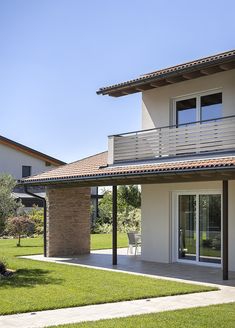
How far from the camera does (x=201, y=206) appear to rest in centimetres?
→ 1723

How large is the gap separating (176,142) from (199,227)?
304 cm

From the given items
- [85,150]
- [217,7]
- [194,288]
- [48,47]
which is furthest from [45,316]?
[85,150]

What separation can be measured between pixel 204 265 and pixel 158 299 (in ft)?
20.8

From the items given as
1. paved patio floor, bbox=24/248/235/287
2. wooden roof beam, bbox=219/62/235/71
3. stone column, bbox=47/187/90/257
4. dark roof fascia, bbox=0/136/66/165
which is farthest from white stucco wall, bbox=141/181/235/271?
dark roof fascia, bbox=0/136/66/165

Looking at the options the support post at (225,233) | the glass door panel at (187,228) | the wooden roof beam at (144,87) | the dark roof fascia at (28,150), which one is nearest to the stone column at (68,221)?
the wooden roof beam at (144,87)

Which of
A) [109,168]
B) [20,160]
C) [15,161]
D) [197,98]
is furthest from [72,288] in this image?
[20,160]

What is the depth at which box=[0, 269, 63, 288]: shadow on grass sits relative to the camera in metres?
12.6

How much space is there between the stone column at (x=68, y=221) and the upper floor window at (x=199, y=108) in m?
5.77

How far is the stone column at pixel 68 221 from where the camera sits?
20.7 meters

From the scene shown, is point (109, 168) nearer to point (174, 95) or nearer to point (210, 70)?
point (174, 95)

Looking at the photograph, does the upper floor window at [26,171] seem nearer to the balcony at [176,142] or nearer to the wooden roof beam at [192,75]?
the balcony at [176,142]

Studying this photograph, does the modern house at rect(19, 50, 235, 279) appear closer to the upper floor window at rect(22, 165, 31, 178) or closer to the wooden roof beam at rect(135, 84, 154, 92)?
the wooden roof beam at rect(135, 84, 154, 92)

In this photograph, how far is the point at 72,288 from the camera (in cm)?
1205

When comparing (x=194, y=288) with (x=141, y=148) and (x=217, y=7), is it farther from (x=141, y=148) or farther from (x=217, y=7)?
(x=217, y=7)
